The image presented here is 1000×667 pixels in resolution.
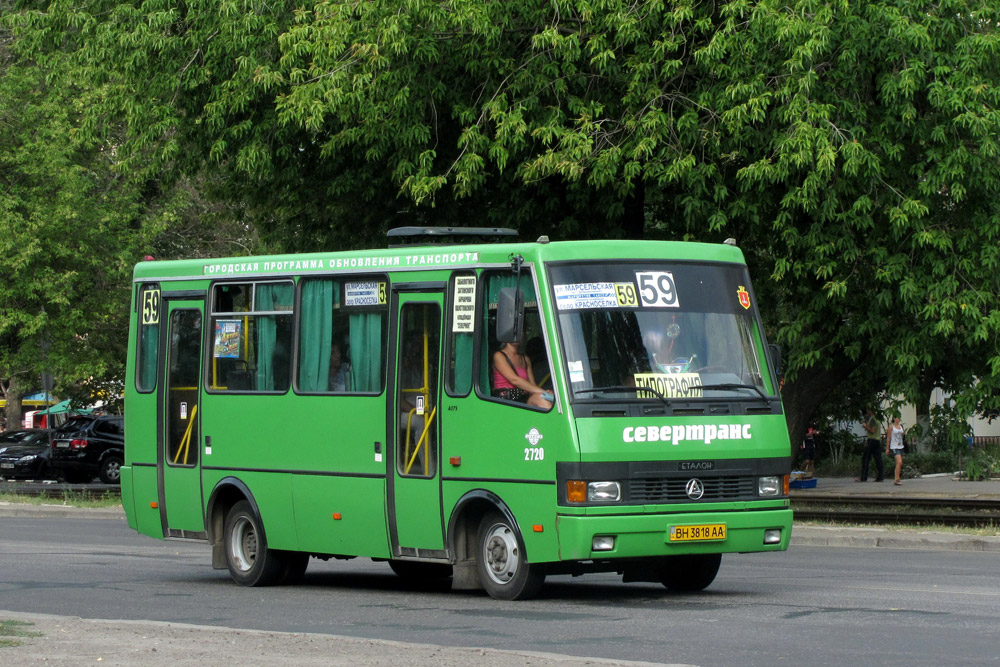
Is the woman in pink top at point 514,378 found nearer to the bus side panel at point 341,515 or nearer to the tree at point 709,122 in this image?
the bus side panel at point 341,515

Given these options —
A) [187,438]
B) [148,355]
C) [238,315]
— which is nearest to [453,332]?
[238,315]

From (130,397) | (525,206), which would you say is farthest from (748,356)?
(525,206)

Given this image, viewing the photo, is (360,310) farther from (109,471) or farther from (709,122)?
(109,471)

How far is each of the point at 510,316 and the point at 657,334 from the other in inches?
45.7

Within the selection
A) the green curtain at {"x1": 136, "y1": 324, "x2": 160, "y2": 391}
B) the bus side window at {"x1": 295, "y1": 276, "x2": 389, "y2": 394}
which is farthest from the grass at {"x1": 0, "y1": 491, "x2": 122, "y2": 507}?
the bus side window at {"x1": 295, "y1": 276, "x2": 389, "y2": 394}

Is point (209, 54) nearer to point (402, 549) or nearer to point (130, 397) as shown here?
point (130, 397)

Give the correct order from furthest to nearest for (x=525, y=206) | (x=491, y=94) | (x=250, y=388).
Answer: (x=525, y=206)
(x=491, y=94)
(x=250, y=388)

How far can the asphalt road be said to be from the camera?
9.41 metres

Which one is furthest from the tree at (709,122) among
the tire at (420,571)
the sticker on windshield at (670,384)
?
the sticker on windshield at (670,384)

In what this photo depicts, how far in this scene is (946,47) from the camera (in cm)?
1864

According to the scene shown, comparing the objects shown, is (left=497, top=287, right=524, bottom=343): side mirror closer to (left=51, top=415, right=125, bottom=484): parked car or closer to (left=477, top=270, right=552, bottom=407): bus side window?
(left=477, top=270, right=552, bottom=407): bus side window

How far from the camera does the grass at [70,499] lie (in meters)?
29.8

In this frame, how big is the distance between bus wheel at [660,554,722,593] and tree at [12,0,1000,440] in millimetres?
6229

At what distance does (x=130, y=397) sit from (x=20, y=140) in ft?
82.0
